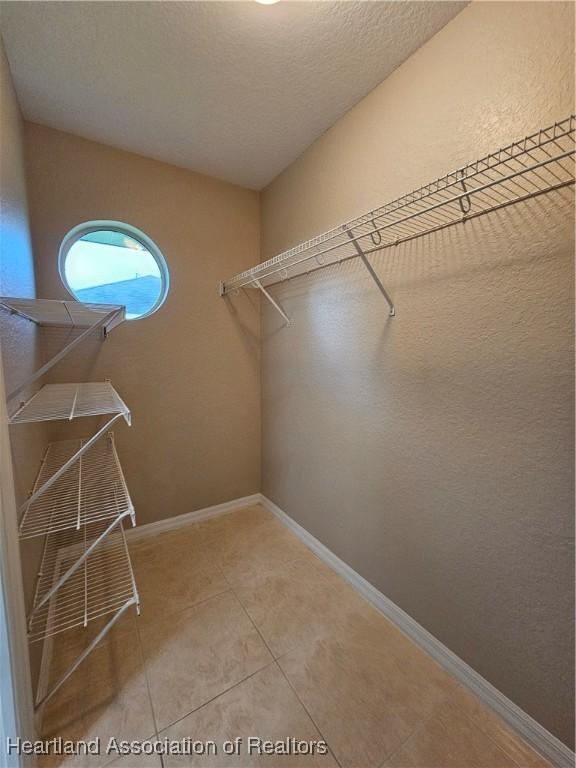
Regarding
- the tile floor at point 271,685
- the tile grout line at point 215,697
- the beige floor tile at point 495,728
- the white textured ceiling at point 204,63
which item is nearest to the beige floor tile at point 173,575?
the tile floor at point 271,685

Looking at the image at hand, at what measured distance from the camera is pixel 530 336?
96 centimetres

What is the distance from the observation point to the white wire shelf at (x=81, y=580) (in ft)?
4.47

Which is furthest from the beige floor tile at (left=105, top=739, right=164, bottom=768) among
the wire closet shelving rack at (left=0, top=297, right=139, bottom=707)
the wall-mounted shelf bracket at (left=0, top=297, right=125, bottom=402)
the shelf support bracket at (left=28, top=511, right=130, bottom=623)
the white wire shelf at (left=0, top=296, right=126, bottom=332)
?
the white wire shelf at (left=0, top=296, right=126, bottom=332)

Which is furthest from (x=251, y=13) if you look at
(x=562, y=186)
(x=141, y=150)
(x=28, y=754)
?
(x=28, y=754)

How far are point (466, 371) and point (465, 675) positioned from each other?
1.14 metres

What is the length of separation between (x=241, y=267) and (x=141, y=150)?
0.87 meters

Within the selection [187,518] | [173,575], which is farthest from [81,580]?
[187,518]

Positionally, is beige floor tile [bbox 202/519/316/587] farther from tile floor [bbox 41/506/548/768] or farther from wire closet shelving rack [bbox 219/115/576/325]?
wire closet shelving rack [bbox 219/115/576/325]

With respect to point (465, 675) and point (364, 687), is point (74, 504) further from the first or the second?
point (465, 675)

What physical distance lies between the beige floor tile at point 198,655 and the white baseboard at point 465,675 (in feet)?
1.85

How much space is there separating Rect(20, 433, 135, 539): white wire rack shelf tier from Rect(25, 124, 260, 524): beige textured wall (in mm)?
156

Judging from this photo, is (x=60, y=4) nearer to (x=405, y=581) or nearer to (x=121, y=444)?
(x=121, y=444)

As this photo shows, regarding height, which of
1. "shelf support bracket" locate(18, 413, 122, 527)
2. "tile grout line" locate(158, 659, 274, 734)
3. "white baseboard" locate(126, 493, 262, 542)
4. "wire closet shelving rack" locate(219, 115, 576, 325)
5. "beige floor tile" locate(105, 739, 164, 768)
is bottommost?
"beige floor tile" locate(105, 739, 164, 768)

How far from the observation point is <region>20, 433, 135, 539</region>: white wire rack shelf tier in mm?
1090
